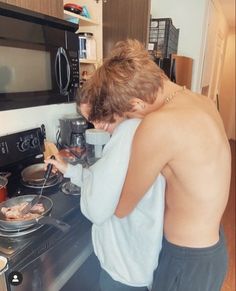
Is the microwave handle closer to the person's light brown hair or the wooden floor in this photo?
the person's light brown hair

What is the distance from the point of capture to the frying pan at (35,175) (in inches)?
40.8

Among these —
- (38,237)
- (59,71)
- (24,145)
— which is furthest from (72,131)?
(38,237)

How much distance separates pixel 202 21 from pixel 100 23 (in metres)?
1.13

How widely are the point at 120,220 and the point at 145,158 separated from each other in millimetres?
238

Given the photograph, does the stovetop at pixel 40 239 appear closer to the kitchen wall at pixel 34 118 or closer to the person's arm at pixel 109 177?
the person's arm at pixel 109 177

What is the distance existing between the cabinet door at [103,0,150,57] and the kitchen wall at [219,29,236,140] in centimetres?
392

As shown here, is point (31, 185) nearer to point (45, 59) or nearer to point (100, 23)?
point (45, 59)

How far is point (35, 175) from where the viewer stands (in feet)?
3.63

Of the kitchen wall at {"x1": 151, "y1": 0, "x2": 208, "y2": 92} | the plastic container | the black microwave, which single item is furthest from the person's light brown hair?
the kitchen wall at {"x1": 151, "y1": 0, "x2": 208, "y2": 92}

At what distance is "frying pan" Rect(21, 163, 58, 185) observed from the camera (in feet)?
3.40

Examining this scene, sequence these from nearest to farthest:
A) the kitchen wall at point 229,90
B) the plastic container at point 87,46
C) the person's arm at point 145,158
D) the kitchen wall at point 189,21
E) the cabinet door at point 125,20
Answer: the person's arm at point 145,158 → the cabinet door at point 125,20 → the plastic container at point 87,46 → the kitchen wall at point 189,21 → the kitchen wall at point 229,90

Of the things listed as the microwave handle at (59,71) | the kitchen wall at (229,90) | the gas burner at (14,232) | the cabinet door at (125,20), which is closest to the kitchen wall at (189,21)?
the cabinet door at (125,20)

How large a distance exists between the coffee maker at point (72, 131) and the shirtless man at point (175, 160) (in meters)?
0.71

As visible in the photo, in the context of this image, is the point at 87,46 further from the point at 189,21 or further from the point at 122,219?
the point at 189,21
